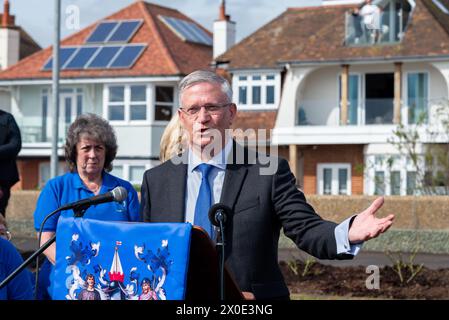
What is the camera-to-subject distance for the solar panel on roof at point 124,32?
4862cm

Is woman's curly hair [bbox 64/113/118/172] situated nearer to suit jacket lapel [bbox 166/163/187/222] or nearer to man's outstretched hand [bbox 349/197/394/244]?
suit jacket lapel [bbox 166/163/187/222]

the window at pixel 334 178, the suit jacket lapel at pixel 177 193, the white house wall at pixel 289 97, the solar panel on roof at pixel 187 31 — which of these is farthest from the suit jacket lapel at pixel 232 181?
the solar panel on roof at pixel 187 31

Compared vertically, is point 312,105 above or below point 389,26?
below

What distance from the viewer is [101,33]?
1933 inches

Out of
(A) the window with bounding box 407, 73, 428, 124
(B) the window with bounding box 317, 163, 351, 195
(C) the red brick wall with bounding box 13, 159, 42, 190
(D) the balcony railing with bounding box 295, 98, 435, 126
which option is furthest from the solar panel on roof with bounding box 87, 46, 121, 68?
(A) the window with bounding box 407, 73, 428, 124

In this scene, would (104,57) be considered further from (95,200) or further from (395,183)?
(95,200)

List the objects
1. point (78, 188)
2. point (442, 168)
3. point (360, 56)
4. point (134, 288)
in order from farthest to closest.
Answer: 1. point (360, 56)
2. point (442, 168)
3. point (78, 188)
4. point (134, 288)

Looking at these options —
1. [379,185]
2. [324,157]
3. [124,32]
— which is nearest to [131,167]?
[124,32]

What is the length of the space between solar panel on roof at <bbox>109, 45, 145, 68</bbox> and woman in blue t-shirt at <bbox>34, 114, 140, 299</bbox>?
131 ft

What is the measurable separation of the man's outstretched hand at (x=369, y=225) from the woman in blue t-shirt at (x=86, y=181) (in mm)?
2663
